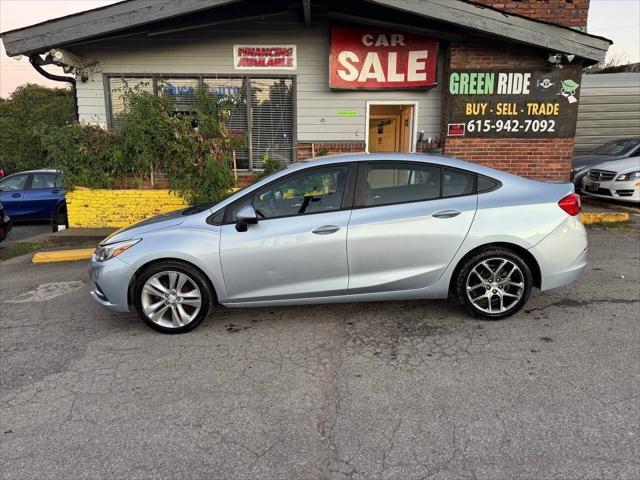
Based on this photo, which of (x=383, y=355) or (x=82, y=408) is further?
(x=383, y=355)

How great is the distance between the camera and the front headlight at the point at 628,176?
9.27 metres

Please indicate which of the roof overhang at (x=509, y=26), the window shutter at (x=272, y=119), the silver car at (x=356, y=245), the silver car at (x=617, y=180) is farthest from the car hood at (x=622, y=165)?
the window shutter at (x=272, y=119)

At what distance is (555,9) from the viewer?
871 centimetres

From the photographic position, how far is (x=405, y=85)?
8562mm

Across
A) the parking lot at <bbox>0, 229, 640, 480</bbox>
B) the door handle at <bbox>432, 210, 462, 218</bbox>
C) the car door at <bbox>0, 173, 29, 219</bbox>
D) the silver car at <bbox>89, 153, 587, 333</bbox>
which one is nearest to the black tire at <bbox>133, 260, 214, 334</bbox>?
the silver car at <bbox>89, 153, 587, 333</bbox>

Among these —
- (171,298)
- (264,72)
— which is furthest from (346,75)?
(171,298)

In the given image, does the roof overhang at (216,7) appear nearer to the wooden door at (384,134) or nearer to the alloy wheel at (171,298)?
the wooden door at (384,134)

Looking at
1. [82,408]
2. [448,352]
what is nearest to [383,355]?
[448,352]

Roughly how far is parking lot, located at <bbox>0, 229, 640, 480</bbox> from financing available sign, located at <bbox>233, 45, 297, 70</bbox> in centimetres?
566

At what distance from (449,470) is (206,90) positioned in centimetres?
785

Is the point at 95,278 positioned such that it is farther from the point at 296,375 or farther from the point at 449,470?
the point at 449,470

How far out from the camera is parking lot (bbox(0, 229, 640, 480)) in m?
2.47

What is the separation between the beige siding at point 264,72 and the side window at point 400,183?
16.1 ft

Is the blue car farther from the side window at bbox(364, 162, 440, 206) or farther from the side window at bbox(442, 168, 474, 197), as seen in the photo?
the side window at bbox(442, 168, 474, 197)
